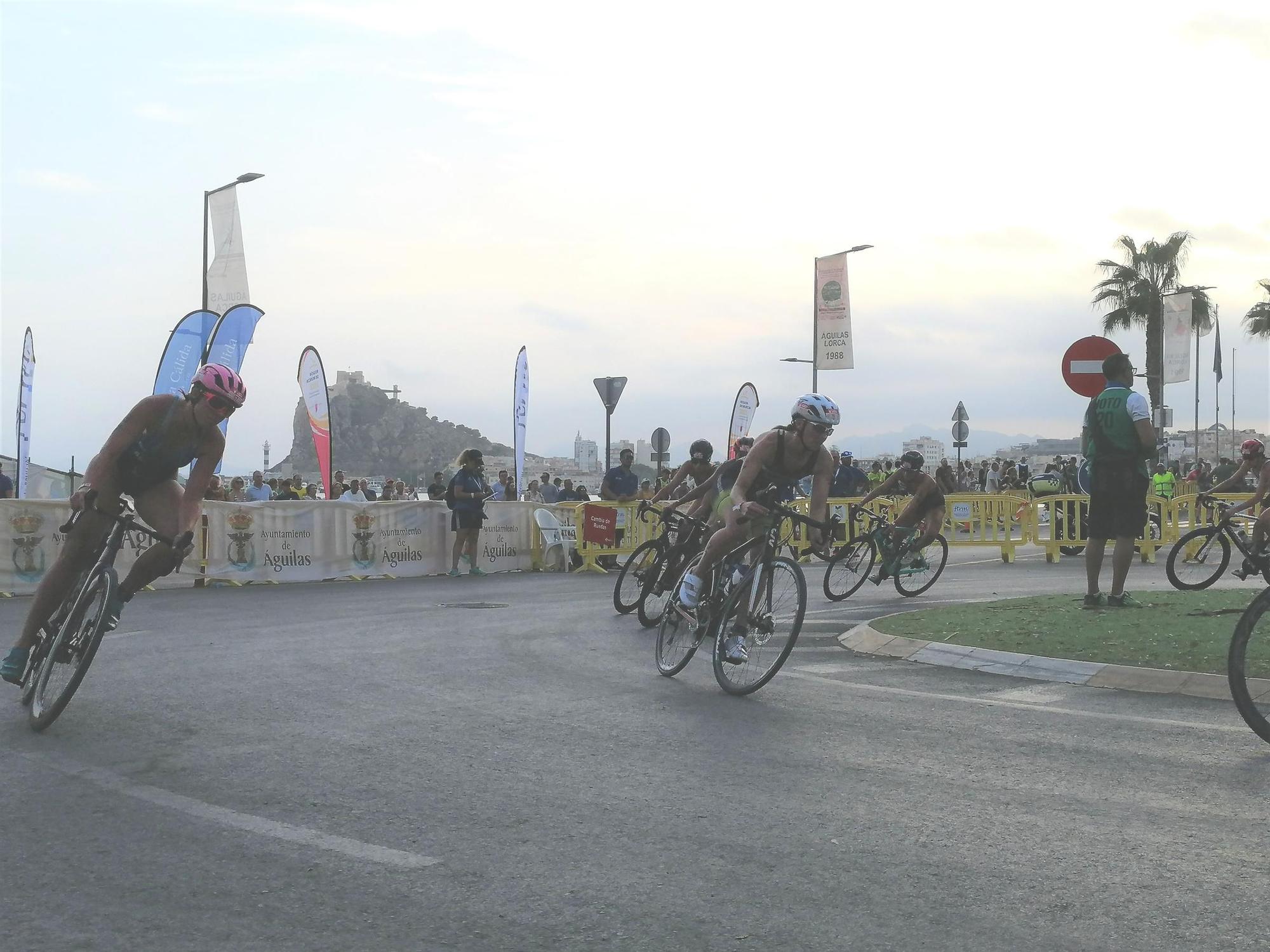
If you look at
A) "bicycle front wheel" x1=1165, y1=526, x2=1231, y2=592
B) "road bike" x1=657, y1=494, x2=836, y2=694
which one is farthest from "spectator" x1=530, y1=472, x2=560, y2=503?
"road bike" x1=657, y1=494, x2=836, y2=694

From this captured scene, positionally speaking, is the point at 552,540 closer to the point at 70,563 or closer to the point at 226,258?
the point at 226,258

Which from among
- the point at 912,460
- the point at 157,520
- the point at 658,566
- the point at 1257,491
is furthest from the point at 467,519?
the point at 157,520

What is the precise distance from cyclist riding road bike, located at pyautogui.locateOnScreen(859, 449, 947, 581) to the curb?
5.56m

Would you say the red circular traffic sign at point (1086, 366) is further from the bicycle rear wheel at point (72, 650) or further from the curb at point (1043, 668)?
the bicycle rear wheel at point (72, 650)

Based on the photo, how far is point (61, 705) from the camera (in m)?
6.72

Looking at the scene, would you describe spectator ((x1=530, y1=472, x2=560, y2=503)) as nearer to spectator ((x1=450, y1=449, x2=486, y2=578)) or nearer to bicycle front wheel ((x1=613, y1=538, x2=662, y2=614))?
spectator ((x1=450, y1=449, x2=486, y2=578))

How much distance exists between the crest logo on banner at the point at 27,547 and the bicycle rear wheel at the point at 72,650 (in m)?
11.5

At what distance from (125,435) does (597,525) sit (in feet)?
53.3

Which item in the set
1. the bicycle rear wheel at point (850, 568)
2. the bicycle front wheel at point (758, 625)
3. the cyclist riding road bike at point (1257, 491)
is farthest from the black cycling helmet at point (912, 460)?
the bicycle front wheel at point (758, 625)

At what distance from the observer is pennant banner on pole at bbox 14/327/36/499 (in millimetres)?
23656

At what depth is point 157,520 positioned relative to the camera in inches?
288

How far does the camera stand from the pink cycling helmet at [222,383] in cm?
705

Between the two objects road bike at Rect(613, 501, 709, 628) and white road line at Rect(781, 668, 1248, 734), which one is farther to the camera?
road bike at Rect(613, 501, 709, 628)

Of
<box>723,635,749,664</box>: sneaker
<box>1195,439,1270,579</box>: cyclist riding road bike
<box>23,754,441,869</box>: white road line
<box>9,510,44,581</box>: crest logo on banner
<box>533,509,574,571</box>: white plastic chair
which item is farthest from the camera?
<box>533,509,574,571</box>: white plastic chair
